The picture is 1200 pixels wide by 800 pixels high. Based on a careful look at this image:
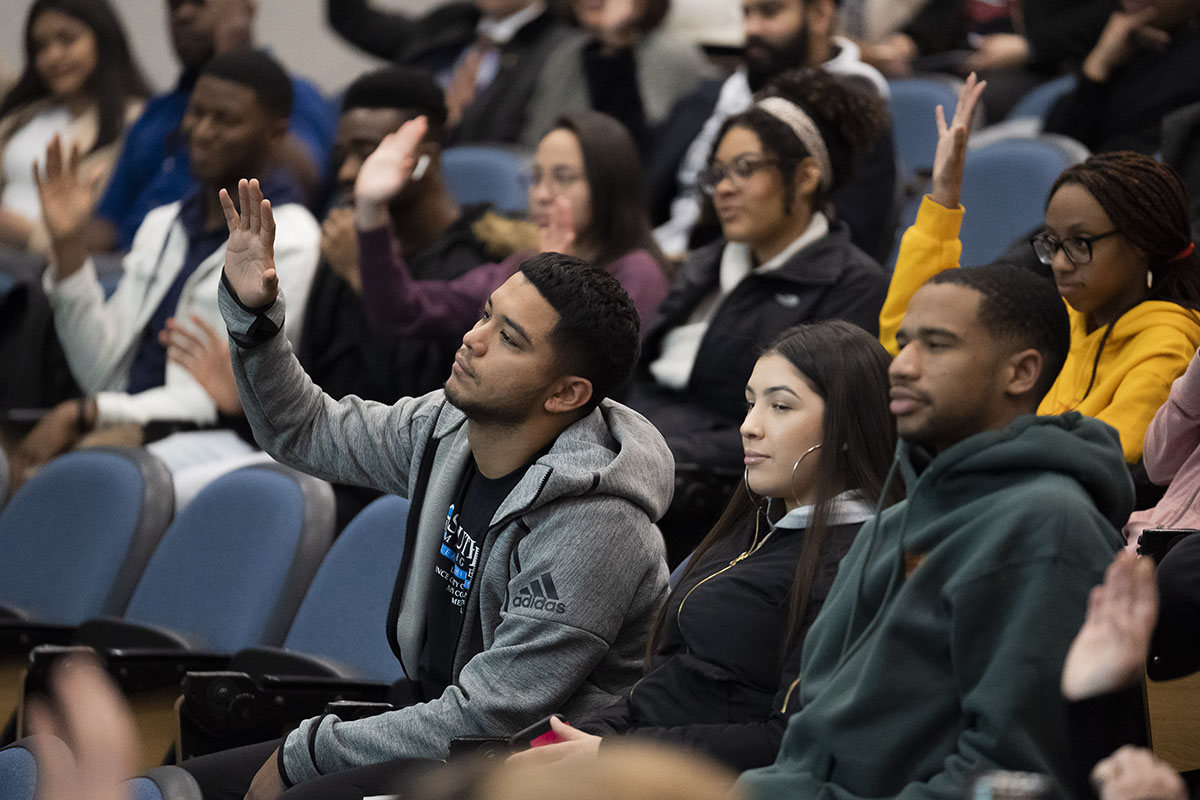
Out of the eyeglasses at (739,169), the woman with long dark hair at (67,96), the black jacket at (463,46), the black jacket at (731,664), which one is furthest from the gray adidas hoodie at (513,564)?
the black jacket at (463,46)

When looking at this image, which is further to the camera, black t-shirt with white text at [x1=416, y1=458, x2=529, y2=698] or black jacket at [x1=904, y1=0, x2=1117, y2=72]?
black jacket at [x1=904, y1=0, x2=1117, y2=72]

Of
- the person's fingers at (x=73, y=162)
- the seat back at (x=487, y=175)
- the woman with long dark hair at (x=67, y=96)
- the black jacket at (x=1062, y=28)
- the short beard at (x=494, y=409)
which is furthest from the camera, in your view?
the woman with long dark hair at (x=67, y=96)

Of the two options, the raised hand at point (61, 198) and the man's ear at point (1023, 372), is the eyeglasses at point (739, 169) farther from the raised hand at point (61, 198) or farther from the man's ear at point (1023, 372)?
the raised hand at point (61, 198)

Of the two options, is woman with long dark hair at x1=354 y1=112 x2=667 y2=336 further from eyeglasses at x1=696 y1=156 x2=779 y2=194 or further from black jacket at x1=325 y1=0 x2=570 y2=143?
black jacket at x1=325 y1=0 x2=570 y2=143

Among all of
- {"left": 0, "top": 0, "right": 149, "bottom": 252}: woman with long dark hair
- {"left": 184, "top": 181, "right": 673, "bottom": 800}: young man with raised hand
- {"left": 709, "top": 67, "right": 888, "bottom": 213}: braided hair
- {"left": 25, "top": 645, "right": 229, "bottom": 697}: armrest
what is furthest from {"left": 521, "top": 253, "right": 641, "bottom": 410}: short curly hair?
{"left": 0, "top": 0, "right": 149, "bottom": 252}: woman with long dark hair

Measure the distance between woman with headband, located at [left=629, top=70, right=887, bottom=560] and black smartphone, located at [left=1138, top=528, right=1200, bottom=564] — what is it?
1.04m

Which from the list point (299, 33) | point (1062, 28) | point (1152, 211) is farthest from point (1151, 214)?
point (299, 33)

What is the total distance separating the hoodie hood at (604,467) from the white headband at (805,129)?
1.19m

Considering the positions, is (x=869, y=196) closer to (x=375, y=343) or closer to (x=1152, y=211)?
(x=375, y=343)

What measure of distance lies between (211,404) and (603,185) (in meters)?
1.11

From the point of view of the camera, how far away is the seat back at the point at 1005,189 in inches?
144

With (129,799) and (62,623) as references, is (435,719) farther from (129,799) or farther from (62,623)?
(62,623)

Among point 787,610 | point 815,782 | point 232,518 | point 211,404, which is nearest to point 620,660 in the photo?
point 787,610

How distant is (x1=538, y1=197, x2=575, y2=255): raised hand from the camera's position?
3.45m
